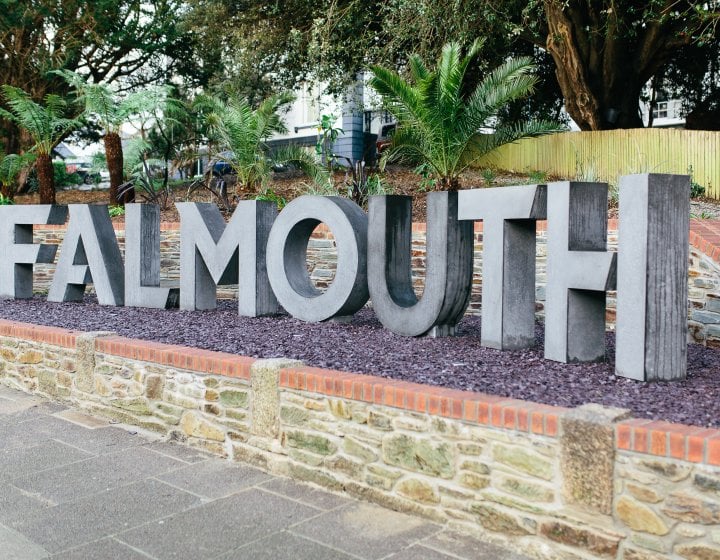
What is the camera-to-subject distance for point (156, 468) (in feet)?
17.5

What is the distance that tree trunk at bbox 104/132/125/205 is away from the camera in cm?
1531

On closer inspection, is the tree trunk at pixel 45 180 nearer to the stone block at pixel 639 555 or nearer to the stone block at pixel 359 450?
the stone block at pixel 359 450

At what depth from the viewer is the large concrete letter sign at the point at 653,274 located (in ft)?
16.0

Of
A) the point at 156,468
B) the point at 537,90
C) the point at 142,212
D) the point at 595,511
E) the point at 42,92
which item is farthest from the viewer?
the point at 42,92

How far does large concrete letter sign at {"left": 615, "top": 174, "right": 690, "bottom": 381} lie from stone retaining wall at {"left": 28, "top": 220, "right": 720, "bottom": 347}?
238 centimetres

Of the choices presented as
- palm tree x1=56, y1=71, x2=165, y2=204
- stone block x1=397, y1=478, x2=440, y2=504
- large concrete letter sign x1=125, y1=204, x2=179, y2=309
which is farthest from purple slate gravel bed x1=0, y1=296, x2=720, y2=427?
palm tree x1=56, y1=71, x2=165, y2=204

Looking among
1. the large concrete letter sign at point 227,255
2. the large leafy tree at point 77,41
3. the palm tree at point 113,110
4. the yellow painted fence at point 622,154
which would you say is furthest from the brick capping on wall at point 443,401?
the large leafy tree at point 77,41

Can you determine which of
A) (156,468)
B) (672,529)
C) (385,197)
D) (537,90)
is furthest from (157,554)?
(537,90)

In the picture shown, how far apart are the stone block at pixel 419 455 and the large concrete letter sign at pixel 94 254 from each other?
225 inches

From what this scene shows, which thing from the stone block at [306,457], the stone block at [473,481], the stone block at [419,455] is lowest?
the stone block at [306,457]

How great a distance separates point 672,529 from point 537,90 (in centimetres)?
1633

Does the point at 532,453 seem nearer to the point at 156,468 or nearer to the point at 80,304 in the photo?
the point at 156,468

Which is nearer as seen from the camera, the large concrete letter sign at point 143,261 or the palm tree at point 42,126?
the large concrete letter sign at point 143,261

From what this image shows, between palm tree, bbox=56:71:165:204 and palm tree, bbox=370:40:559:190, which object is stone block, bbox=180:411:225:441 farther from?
palm tree, bbox=56:71:165:204
